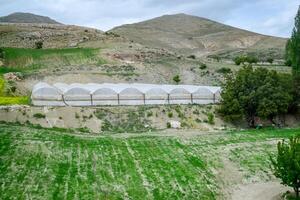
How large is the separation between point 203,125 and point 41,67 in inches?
1521

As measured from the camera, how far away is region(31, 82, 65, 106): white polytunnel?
55094 mm

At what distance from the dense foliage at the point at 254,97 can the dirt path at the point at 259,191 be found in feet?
62.6

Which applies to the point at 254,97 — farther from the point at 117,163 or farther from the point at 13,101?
the point at 13,101

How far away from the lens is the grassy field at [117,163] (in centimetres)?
3441

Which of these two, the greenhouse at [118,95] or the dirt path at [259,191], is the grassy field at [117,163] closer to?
the dirt path at [259,191]

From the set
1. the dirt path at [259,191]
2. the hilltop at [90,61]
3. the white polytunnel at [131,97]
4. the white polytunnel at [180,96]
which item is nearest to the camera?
the dirt path at [259,191]

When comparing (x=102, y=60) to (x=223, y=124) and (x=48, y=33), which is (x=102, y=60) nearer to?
(x=48, y=33)

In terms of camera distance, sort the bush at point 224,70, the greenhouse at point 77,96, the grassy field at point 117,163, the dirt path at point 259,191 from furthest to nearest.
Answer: the bush at point 224,70, the greenhouse at point 77,96, the dirt path at point 259,191, the grassy field at point 117,163

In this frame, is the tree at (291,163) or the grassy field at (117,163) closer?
the tree at (291,163)

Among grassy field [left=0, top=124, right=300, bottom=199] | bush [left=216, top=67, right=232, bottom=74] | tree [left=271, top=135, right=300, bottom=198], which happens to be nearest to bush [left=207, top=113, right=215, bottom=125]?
grassy field [left=0, top=124, right=300, bottom=199]

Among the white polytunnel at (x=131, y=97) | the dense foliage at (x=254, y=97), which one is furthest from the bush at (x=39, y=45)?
the dense foliage at (x=254, y=97)

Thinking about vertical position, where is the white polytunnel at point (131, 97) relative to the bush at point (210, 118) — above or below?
above

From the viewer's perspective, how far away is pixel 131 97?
5966cm

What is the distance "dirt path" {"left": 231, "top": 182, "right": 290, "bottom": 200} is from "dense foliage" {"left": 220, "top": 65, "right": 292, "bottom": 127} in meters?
19.1
